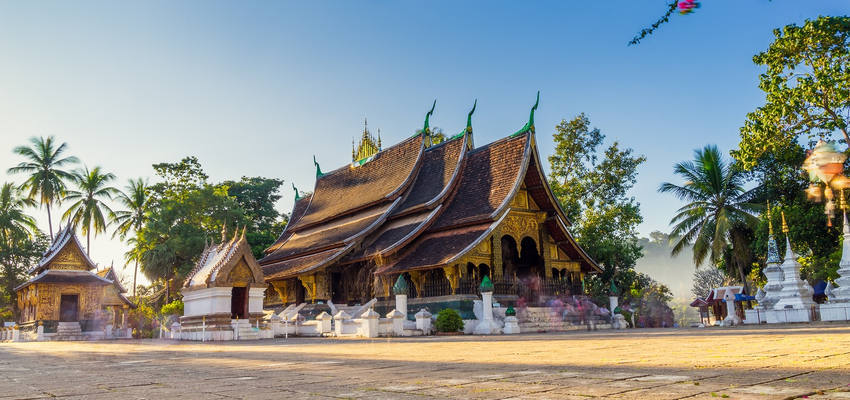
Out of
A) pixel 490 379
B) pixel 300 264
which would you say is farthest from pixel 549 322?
pixel 490 379

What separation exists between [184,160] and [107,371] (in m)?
32.3

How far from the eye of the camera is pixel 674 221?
30.2 m

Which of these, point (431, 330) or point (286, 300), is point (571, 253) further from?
point (286, 300)

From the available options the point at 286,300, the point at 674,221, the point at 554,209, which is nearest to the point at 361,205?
the point at 286,300

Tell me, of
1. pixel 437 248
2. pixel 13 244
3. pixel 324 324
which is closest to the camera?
pixel 324 324

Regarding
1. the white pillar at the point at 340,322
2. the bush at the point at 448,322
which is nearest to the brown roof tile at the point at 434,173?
the bush at the point at 448,322

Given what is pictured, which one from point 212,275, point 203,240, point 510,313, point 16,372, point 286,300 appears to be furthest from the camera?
point 203,240

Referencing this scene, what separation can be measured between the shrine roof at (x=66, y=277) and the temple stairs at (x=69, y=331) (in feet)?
7.53

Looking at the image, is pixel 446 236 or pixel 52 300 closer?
pixel 446 236

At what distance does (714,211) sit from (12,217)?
40880 mm

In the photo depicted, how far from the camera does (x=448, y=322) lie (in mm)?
15680

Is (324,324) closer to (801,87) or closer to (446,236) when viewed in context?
(446,236)

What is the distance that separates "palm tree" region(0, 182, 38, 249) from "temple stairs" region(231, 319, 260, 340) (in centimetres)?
3124

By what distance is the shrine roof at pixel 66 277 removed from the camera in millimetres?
29406
